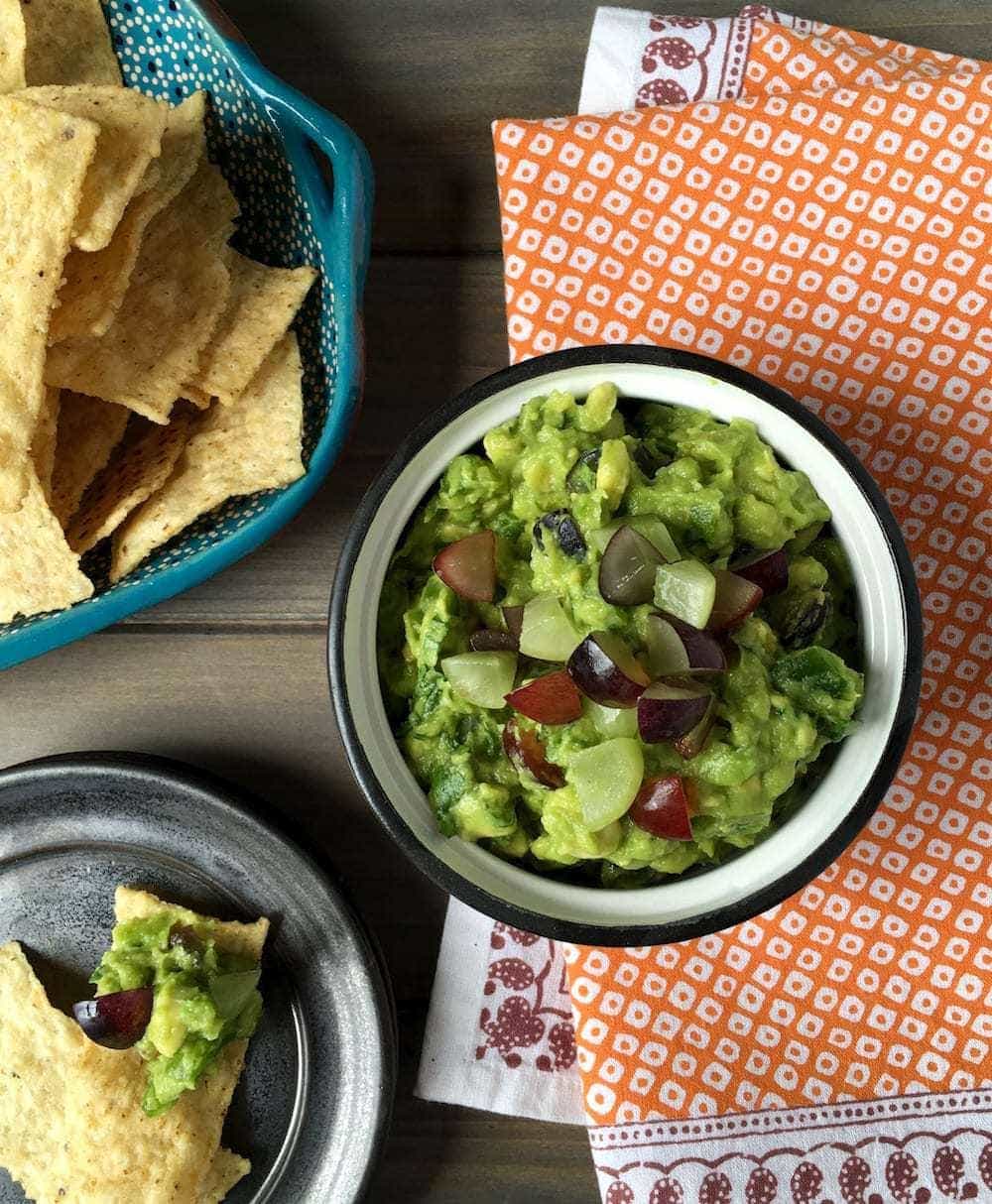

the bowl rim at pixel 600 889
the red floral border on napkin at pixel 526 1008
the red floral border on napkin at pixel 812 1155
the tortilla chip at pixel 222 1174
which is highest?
the bowl rim at pixel 600 889

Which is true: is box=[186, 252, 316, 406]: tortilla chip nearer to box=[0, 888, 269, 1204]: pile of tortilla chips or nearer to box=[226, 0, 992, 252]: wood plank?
box=[226, 0, 992, 252]: wood plank

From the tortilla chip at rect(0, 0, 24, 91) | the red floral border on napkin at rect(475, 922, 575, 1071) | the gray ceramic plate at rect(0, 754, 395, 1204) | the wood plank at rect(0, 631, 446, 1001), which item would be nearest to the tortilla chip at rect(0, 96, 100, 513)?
the tortilla chip at rect(0, 0, 24, 91)

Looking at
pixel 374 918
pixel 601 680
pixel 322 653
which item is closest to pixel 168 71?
pixel 322 653

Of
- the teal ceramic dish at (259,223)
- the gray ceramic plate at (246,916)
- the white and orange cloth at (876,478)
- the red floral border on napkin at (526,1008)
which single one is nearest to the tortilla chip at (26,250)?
the teal ceramic dish at (259,223)

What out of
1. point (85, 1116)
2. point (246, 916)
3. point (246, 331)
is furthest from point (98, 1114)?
point (246, 331)

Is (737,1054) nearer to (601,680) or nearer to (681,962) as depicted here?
(681,962)

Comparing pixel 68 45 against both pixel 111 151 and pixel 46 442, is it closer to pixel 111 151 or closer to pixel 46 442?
pixel 111 151

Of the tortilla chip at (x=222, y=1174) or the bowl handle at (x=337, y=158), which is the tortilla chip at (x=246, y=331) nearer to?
the bowl handle at (x=337, y=158)

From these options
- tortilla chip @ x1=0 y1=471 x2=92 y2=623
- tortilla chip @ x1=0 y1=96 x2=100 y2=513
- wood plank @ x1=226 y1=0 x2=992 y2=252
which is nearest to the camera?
tortilla chip @ x1=0 y1=96 x2=100 y2=513
